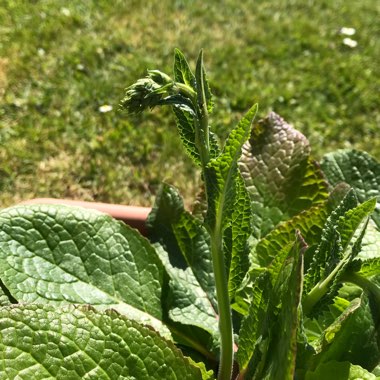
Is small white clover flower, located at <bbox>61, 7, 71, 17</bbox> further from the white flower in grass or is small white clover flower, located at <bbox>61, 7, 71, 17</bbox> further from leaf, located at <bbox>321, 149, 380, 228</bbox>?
leaf, located at <bbox>321, 149, 380, 228</bbox>

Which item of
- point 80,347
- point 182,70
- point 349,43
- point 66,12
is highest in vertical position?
point 349,43

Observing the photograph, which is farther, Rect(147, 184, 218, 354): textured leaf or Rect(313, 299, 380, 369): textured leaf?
Rect(147, 184, 218, 354): textured leaf

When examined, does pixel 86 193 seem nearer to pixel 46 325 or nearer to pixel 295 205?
pixel 295 205

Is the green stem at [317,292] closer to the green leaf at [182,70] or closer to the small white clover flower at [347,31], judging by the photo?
the green leaf at [182,70]

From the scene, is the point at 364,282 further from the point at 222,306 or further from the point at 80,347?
the point at 80,347

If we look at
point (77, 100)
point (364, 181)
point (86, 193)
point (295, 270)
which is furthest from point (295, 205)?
point (77, 100)

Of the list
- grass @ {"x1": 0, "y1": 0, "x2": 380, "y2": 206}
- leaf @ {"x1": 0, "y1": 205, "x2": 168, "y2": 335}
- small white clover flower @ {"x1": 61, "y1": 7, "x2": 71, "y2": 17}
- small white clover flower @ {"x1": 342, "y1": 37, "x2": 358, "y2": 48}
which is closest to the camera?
leaf @ {"x1": 0, "y1": 205, "x2": 168, "y2": 335}

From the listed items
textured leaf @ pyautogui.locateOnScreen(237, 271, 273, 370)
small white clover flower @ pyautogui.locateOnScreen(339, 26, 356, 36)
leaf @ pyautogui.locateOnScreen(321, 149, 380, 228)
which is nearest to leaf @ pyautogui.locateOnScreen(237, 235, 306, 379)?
textured leaf @ pyautogui.locateOnScreen(237, 271, 273, 370)

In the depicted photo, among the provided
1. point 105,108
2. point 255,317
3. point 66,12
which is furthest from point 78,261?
point 66,12
